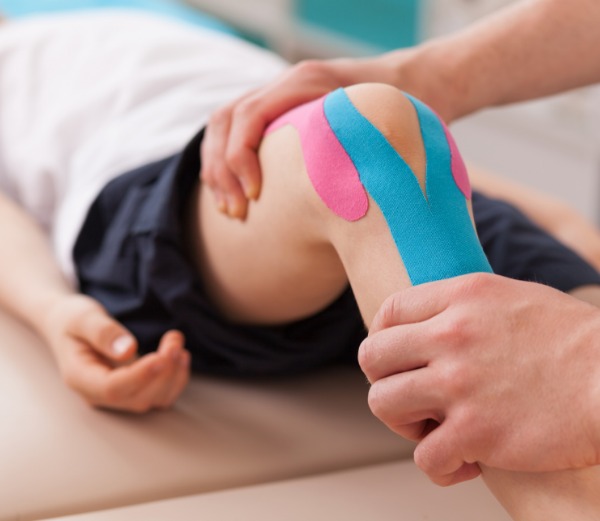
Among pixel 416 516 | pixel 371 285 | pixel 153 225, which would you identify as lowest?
pixel 416 516

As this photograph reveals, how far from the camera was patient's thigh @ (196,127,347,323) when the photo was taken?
78 centimetres

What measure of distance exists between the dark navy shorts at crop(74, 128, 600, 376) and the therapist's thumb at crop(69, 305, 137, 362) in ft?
0.17

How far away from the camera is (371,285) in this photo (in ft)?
2.31

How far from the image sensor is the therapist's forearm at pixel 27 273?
3.32 ft

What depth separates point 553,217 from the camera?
1255 mm

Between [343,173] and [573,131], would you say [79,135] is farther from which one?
[573,131]

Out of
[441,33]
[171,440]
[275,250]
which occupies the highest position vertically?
[275,250]

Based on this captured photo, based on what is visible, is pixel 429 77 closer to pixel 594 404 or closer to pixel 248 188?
pixel 248 188

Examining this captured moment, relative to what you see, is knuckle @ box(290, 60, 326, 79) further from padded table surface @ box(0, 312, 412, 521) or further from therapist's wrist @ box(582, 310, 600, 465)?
therapist's wrist @ box(582, 310, 600, 465)

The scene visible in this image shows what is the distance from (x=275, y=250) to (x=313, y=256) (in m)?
0.04

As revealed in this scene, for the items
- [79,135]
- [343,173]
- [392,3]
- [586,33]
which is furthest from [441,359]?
[392,3]

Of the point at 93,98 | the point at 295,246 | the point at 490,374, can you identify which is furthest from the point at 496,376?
the point at 93,98

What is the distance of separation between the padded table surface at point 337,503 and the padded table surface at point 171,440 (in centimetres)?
2

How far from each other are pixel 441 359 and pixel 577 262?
431 millimetres
